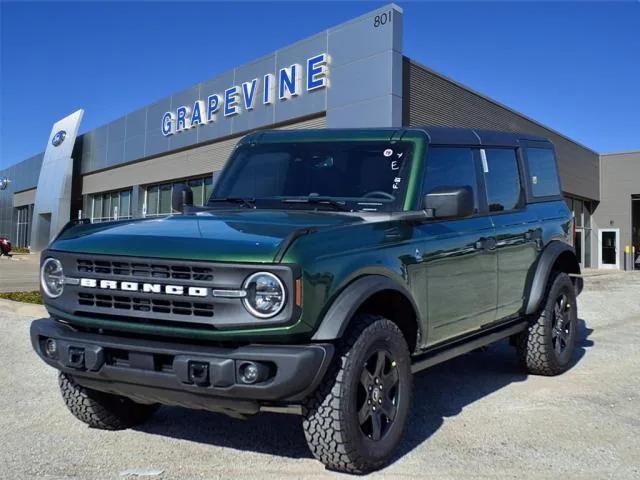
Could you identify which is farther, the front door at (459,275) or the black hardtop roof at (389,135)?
the black hardtop roof at (389,135)

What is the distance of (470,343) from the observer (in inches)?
176

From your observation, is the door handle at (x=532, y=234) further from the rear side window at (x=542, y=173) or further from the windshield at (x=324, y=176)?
the windshield at (x=324, y=176)

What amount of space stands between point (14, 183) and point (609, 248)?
43.1 metres

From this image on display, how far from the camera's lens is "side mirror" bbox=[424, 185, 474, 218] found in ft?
12.3

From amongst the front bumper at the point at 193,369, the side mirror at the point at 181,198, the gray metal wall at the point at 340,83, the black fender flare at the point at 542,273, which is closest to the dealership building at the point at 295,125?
the gray metal wall at the point at 340,83

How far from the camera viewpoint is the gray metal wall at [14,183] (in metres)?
43.1

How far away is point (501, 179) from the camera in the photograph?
204 inches

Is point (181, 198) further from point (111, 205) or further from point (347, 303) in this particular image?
point (111, 205)

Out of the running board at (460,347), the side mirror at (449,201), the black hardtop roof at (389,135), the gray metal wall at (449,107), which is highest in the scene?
the gray metal wall at (449,107)

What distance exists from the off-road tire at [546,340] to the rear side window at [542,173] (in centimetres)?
82

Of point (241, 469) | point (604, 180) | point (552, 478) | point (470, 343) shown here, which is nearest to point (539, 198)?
point (470, 343)

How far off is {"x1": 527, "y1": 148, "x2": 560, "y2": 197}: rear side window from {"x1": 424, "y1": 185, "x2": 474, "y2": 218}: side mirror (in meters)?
2.11

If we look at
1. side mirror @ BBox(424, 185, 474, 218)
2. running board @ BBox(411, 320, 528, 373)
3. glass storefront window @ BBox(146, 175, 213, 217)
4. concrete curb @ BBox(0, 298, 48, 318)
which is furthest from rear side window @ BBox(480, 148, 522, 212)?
glass storefront window @ BBox(146, 175, 213, 217)

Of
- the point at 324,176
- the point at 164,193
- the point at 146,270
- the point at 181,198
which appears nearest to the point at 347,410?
the point at 146,270
